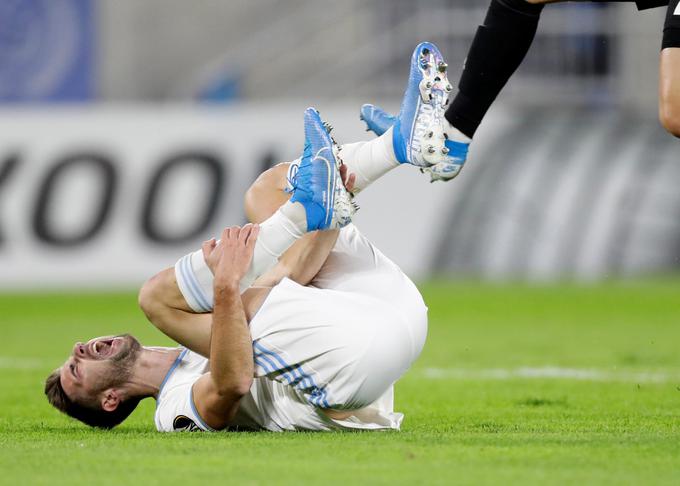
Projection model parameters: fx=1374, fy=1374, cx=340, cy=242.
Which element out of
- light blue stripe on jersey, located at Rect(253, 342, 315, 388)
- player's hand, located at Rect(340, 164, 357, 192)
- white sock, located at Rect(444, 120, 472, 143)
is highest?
white sock, located at Rect(444, 120, 472, 143)

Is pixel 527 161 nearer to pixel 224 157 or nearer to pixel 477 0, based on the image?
pixel 224 157

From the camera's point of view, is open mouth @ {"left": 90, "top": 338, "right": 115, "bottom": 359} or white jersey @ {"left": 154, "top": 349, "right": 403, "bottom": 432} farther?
open mouth @ {"left": 90, "top": 338, "right": 115, "bottom": 359}

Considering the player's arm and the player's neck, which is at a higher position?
the player's arm

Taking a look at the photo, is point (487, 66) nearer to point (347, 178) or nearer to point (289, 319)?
point (347, 178)

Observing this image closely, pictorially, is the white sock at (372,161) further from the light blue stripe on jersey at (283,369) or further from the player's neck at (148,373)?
the player's neck at (148,373)

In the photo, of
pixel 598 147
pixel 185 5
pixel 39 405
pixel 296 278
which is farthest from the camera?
pixel 185 5

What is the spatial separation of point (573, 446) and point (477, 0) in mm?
12183

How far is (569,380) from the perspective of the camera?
21.2 ft

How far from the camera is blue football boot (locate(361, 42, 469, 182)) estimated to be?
14.9 ft

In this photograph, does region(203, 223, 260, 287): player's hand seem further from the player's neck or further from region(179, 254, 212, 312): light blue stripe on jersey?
the player's neck

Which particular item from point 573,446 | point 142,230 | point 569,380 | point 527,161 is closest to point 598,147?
point 527,161

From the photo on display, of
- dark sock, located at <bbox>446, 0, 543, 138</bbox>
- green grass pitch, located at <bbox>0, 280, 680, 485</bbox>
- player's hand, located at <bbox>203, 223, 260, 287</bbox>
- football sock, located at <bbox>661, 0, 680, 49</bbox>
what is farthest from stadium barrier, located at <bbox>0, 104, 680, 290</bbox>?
Result: football sock, located at <bbox>661, 0, 680, 49</bbox>

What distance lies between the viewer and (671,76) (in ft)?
14.0

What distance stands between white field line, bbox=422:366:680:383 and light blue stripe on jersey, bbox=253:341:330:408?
2409 mm
